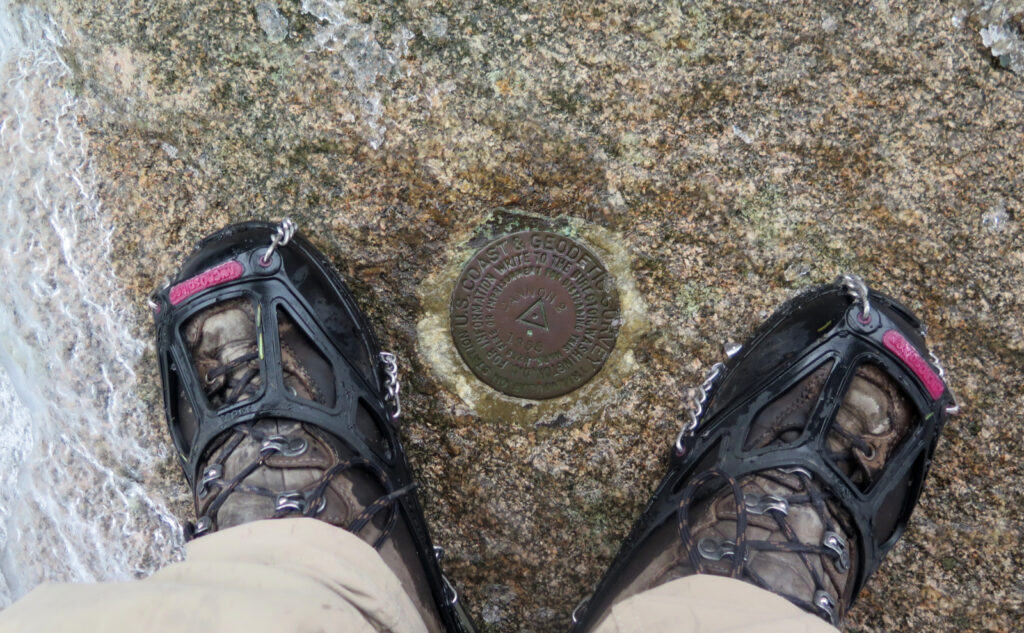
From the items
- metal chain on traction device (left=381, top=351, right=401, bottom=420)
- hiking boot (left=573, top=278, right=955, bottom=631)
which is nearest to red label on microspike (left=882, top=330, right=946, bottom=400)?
hiking boot (left=573, top=278, right=955, bottom=631)

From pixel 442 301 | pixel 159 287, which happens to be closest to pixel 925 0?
pixel 442 301

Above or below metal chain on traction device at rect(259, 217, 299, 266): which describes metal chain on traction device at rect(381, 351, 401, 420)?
below

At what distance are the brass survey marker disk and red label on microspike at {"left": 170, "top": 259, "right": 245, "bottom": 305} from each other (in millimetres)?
644

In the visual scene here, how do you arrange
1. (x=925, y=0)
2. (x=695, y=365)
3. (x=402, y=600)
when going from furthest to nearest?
(x=695, y=365), (x=925, y=0), (x=402, y=600)

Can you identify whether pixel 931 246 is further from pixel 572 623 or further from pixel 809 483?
pixel 572 623

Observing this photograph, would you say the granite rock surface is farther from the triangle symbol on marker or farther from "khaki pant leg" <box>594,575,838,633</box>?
"khaki pant leg" <box>594,575,838,633</box>

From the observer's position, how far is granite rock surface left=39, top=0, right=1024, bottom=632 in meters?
1.94

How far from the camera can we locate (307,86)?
2.00 m

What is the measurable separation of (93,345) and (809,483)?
2.23 metres

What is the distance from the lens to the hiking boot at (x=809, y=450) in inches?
74.9

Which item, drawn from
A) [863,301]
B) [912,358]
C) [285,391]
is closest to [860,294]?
[863,301]

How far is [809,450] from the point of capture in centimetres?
195

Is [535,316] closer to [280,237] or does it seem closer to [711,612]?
[280,237]

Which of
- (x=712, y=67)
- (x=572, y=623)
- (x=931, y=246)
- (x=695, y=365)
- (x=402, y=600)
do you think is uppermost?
(x=712, y=67)
